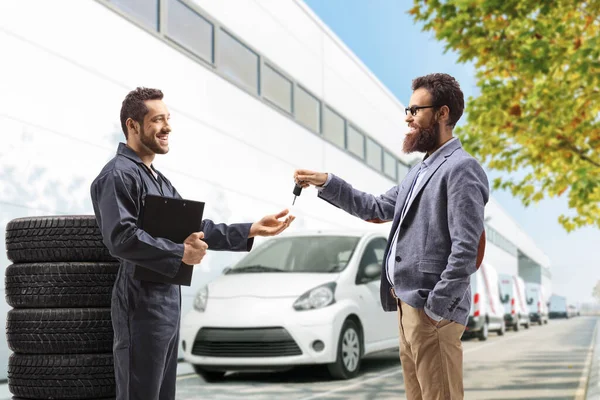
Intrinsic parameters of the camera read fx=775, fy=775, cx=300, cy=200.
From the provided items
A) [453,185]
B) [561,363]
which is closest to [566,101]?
[561,363]

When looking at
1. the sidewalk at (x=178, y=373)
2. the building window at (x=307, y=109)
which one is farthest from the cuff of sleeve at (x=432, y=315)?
the building window at (x=307, y=109)

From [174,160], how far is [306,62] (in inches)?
362

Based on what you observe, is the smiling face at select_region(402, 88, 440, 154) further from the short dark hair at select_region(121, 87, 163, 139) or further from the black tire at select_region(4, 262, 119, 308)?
the black tire at select_region(4, 262, 119, 308)

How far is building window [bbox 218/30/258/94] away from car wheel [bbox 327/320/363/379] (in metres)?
7.99

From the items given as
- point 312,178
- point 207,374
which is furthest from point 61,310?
point 207,374

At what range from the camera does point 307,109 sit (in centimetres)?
2114

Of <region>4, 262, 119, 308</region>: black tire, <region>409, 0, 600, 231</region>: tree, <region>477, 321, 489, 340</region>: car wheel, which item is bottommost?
<region>477, 321, 489, 340</region>: car wheel

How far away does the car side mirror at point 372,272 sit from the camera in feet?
30.8

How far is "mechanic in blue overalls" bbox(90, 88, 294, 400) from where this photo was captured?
305cm

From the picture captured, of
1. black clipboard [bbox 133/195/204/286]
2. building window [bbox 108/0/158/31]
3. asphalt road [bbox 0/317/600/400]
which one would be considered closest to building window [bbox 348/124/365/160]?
building window [bbox 108/0/158/31]

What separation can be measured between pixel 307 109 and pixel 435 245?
18150mm

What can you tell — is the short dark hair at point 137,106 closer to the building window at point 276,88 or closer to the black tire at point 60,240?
the black tire at point 60,240

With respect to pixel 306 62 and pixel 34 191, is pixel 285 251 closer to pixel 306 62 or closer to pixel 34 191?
pixel 34 191

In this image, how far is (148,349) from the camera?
310 centimetres
